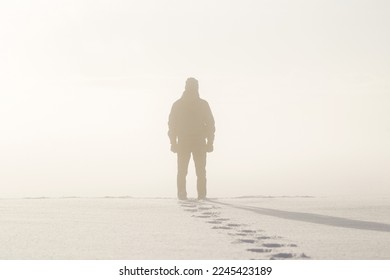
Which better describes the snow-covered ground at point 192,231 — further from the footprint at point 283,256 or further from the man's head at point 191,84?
the man's head at point 191,84

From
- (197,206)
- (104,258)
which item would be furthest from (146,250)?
(197,206)

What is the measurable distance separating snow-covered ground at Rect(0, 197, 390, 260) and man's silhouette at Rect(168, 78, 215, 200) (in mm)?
1084

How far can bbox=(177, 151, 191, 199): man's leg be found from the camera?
36.7ft

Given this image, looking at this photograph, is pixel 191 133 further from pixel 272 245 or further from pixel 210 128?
pixel 272 245

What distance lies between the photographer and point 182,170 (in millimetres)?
11180

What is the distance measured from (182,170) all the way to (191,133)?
657mm

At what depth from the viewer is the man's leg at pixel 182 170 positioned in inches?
440

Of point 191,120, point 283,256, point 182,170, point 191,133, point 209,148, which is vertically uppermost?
point 191,120

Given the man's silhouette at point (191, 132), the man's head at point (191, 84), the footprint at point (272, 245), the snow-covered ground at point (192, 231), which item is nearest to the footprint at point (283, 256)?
the snow-covered ground at point (192, 231)

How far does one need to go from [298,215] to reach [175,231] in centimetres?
249

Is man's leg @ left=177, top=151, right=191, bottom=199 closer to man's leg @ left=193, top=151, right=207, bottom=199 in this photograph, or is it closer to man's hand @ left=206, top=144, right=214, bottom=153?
man's leg @ left=193, top=151, right=207, bottom=199

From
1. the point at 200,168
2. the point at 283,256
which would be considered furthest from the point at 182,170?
the point at 283,256

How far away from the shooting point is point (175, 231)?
21.3ft

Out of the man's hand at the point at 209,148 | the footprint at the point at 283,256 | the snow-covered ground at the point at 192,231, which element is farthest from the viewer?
the man's hand at the point at 209,148
